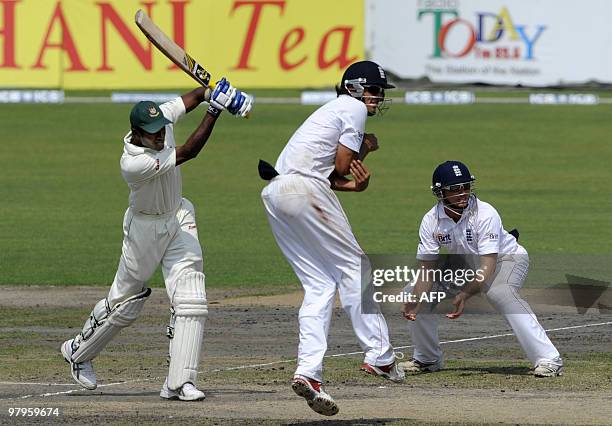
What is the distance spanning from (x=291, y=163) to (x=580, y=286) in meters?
6.03

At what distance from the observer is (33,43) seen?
30688 millimetres

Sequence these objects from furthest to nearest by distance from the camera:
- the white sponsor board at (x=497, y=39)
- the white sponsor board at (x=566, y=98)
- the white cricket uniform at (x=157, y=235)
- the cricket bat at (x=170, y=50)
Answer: the white sponsor board at (x=566, y=98) < the white sponsor board at (x=497, y=39) < the cricket bat at (x=170, y=50) < the white cricket uniform at (x=157, y=235)

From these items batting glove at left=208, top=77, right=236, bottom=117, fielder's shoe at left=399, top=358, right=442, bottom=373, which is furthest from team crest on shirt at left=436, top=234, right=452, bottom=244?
batting glove at left=208, top=77, right=236, bottom=117

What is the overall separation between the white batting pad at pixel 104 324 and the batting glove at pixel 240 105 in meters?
1.26

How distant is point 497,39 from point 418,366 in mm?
21880

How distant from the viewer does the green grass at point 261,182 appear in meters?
16.7

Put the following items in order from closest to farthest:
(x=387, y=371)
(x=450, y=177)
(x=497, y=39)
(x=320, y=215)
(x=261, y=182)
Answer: (x=320, y=215), (x=387, y=371), (x=450, y=177), (x=261, y=182), (x=497, y=39)

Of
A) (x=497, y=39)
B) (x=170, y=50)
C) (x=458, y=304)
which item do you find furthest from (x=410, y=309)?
(x=497, y=39)

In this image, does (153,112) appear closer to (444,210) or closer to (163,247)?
(163,247)

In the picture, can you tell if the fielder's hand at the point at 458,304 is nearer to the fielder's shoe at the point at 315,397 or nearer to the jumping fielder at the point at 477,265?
the jumping fielder at the point at 477,265

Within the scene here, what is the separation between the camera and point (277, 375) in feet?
32.0

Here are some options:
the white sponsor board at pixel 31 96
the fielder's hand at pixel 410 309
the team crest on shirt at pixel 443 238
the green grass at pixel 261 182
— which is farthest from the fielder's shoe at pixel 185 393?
the white sponsor board at pixel 31 96

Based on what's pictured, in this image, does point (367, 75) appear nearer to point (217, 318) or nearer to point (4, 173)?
point (217, 318)

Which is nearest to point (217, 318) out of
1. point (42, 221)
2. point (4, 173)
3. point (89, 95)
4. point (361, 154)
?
point (361, 154)
